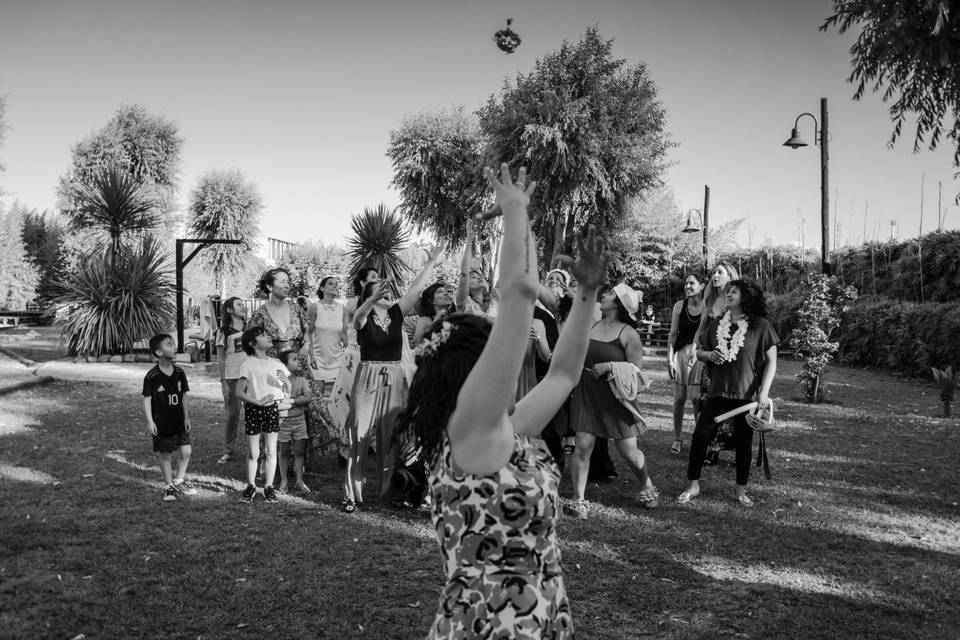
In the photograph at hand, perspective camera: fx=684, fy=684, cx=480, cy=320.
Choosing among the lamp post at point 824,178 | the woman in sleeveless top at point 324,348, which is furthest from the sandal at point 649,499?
the lamp post at point 824,178

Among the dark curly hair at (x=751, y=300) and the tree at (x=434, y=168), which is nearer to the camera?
the dark curly hair at (x=751, y=300)

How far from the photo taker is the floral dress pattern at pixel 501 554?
5.61 ft

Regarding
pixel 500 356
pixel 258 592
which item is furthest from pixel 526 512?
pixel 258 592

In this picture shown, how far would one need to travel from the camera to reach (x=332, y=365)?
6895 millimetres

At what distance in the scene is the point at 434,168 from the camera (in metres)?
36.1

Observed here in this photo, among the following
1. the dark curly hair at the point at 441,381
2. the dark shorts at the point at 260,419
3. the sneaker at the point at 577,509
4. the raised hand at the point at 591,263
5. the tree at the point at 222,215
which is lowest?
the sneaker at the point at 577,509

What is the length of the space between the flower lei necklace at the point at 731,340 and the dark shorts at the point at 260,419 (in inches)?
151

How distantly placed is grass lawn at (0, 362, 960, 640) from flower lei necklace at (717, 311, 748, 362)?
126cm

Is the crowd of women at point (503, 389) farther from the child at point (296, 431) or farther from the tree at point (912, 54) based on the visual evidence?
the tree at point (912, 54)

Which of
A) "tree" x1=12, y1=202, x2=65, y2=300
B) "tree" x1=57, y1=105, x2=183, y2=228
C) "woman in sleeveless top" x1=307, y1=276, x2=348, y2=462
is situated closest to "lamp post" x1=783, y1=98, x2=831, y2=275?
"woman in sleeveless top" x1=307, y1=276, x2=348, y2=462

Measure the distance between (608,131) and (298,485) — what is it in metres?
20.2

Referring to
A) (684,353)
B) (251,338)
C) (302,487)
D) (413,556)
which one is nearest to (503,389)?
(413,556)

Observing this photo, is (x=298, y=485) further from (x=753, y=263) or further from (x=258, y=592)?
(x=753, y=263)

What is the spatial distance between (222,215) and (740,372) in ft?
137
